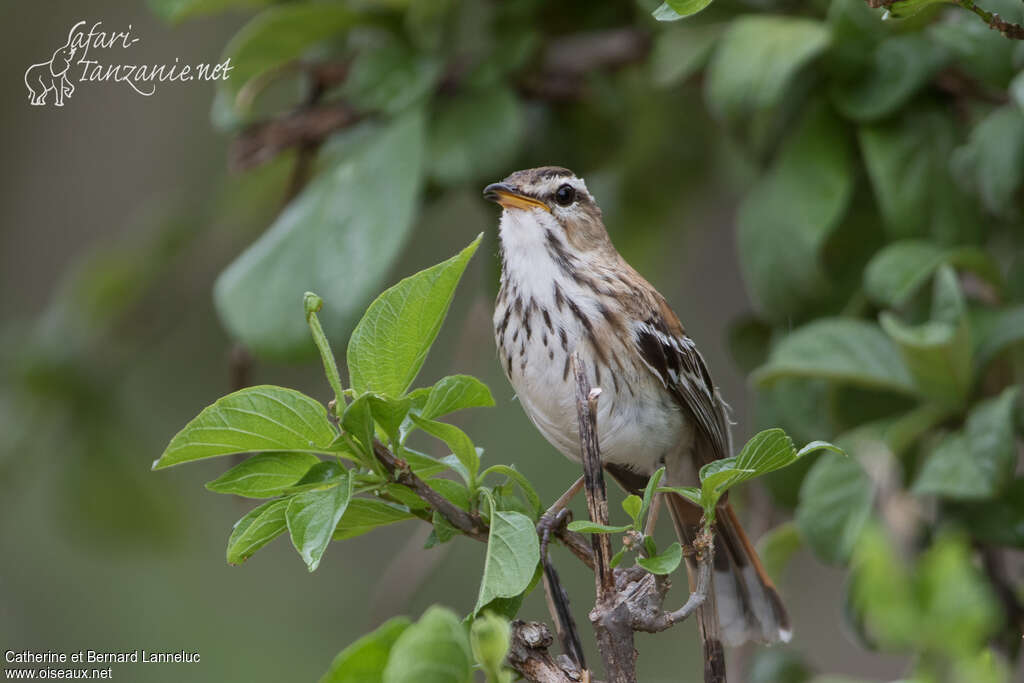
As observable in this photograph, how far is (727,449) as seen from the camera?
3248mm

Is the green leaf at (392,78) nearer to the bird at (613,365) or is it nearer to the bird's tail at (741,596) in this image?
the bird at (613,365)

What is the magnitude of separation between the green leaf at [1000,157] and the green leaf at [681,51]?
2.41 ft

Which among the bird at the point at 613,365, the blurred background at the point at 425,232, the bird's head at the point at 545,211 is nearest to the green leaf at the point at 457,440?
the blurred background at the point at 425,232

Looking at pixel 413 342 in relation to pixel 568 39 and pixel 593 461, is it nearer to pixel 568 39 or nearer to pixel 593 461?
pixel 593 461

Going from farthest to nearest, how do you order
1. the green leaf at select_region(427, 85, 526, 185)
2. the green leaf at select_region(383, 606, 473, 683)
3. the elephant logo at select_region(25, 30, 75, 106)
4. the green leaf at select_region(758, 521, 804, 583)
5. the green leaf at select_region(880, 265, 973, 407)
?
the elephant logo at select_region(25, 30, 75, 106) → the green leaf at select_region(427, 85, 526, 185) → the green leaf at select_region(758, 521, 804, 583) → the green leaf at select_region(880, 265, 973, 407) → the green leaf at select_region(383, 606, 473, 683)

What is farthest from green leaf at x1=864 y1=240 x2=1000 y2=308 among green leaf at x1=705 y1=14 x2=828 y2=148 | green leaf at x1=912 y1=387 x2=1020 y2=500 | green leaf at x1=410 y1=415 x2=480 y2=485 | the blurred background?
green leaf at x1=410 y1=415 x2=480 y2=485

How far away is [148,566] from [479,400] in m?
4.01

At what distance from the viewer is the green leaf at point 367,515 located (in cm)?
176

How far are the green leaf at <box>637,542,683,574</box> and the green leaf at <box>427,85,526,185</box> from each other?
1827 mm

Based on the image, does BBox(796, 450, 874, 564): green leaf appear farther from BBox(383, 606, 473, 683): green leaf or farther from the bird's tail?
BBox(383, 606, 473, 683): green leaf

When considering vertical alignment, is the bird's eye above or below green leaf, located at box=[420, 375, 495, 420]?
above

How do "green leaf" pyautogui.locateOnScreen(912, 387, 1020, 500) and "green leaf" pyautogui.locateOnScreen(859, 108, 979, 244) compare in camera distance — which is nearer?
"green leaf" pyautogui.locateOnScreen(912, 387, 1020, 500)

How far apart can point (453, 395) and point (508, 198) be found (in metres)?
1.48

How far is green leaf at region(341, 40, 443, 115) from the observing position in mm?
3314
